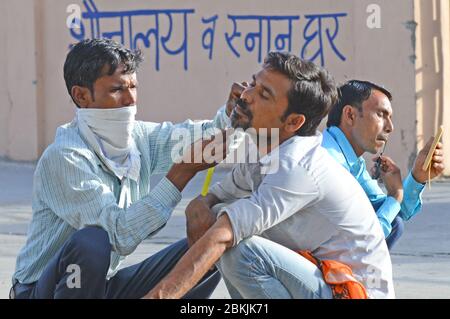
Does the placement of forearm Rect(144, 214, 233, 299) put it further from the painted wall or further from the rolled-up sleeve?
the painted wall

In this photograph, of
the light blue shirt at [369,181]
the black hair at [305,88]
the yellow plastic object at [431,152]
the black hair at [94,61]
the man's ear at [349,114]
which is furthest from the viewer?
the man's ear at [349,114]

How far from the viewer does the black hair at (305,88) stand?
3795mm

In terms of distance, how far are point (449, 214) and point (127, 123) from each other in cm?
431

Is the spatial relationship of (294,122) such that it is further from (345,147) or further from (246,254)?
(345,147)

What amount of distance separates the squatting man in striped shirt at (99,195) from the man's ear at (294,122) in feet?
0.93

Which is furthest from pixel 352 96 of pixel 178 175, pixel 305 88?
A: pixel 178 175

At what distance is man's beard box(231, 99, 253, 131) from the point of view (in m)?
3.85

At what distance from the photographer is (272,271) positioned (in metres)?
Answer: 3.69

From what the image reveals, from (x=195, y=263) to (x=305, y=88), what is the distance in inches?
28.4

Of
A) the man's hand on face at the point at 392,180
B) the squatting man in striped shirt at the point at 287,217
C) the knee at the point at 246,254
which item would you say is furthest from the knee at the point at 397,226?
the knee at the point at 246,254

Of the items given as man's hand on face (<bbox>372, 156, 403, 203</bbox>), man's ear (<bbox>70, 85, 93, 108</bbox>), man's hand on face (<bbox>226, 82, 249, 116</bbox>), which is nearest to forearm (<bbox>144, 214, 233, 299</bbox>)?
man's hand on face (<bbox>226, 82, 249, 116</bbox>)

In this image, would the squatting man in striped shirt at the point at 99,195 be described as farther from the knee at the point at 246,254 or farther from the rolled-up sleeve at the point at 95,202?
the knee at the point at 246,254
